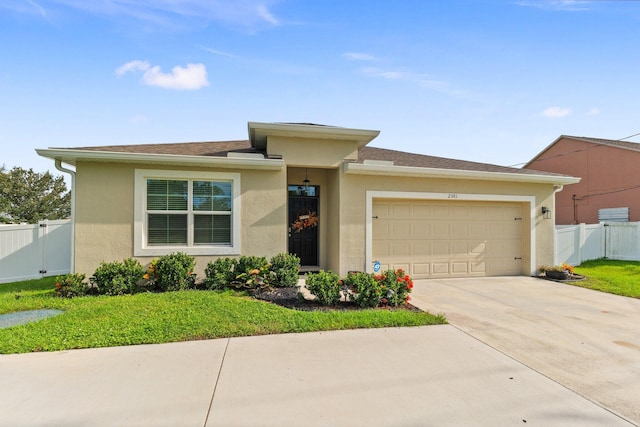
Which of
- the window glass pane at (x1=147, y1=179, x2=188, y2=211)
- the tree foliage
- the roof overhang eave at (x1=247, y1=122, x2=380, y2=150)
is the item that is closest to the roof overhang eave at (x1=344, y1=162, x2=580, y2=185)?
the roof overhang eave at (x1=247, y1=122, x2=380, y2=150)

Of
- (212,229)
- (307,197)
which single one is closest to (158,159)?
(212,229)

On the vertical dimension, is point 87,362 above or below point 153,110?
below

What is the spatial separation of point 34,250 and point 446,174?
1129 centimetres

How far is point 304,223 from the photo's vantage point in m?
8.75

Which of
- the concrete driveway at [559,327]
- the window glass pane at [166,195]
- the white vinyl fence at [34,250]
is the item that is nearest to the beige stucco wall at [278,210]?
the window glass pane at [166,195]

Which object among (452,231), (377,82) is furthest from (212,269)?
(377,82)

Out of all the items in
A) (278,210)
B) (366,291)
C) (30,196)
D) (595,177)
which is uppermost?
(595,177)

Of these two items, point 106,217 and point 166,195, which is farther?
point 166,195

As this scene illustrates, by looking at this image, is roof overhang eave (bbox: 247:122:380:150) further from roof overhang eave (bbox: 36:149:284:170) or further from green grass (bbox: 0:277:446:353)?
green grass (bbox: 0:277:446:353)

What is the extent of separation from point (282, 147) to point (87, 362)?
18.3ft

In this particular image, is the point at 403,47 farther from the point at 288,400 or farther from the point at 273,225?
the point at 288,400

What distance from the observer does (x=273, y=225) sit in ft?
24.0

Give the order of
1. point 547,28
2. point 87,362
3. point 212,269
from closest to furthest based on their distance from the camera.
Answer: point 87,362
point 212,269
point 547,28

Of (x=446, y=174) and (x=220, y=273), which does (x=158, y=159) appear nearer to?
(x=220, y=273)
